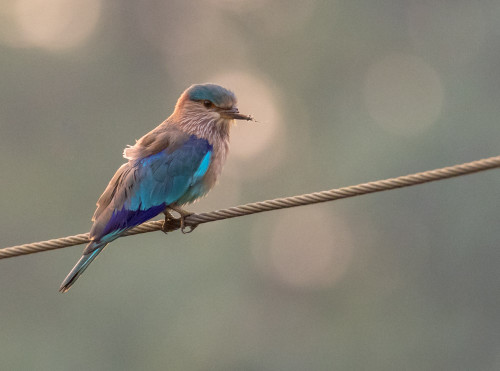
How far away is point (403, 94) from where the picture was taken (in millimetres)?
18969

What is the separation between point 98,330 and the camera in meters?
15.0

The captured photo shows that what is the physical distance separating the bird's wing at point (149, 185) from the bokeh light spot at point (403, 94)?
11786mm

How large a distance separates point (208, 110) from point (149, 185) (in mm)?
705

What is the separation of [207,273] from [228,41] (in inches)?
325

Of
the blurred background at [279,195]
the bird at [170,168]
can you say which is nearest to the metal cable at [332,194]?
the bird at [170,168]

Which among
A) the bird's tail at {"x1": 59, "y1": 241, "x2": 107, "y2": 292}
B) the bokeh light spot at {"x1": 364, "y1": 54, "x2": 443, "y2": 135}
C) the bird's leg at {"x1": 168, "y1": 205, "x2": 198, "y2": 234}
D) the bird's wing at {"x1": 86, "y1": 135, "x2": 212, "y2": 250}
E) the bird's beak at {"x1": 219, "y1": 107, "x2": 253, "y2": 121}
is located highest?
the bokeh light spot at {"x1": 364, "y1": 54, "x2": 443, "y2": 135}

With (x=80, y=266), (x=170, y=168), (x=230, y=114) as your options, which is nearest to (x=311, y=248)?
(x=230, y=114)

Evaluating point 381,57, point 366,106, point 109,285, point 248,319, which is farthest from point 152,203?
point 381,57

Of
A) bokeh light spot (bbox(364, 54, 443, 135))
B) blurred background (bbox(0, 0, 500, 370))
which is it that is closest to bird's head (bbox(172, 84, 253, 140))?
blurred background (bbox(0, 0, 500, 370))

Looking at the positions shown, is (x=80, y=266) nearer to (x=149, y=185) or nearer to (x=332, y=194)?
(x=149, y=185)

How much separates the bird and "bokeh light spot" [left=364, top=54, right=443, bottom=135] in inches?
449

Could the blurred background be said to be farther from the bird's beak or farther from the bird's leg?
the bird's leg

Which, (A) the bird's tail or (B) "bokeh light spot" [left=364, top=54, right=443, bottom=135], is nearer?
(A) the bird's tail

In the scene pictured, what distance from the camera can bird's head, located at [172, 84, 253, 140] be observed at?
5.41 meters
